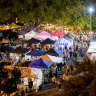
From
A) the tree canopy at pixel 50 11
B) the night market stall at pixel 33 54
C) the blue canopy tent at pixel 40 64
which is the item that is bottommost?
the blue canopy tent at pixel 40 64

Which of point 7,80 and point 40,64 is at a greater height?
point 7,80

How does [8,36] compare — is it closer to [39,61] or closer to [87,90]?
[39,61]

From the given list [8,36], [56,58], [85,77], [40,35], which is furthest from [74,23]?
[85,77]

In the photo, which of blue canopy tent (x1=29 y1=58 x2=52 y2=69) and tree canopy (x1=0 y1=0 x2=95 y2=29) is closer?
blue canopy tent (x1=29 y1=58 x2=52 y2=69)

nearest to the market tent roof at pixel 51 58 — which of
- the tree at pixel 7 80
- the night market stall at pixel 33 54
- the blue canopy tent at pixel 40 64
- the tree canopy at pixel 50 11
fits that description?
the blue canopy tent at pixel 40 64

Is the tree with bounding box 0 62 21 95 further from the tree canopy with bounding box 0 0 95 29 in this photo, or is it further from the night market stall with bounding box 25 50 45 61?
the tree canopy with bounding box 0 0 95 29

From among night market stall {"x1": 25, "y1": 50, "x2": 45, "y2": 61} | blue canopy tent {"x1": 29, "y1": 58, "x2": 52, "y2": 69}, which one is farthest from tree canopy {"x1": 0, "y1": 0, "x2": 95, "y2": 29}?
blue canopy tent {"x1": 29, "y1": 58, "x2": 52, "y2": 69}

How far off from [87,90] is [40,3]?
2430 centimetres

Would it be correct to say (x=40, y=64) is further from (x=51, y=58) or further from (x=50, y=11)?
(x=50, y=11)

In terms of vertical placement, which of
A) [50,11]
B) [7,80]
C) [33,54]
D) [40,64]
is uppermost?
[50,11]

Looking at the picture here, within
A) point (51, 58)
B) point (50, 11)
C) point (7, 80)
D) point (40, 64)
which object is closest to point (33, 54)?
point (51, 58)

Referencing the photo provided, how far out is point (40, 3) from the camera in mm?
26156

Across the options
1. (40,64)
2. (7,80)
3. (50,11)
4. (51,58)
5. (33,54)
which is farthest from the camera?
(50,11)

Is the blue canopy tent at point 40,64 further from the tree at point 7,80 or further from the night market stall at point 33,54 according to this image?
the tree at point 7,80
